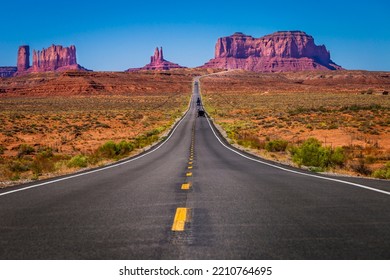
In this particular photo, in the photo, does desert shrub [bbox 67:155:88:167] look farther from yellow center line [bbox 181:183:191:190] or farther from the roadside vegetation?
yellow center line [bbox 181:183:191:190]

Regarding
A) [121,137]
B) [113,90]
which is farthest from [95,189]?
[113,90]

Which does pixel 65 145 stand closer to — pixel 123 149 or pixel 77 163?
pixel 123 149

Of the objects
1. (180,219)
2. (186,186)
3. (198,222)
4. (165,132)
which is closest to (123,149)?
(165,132)

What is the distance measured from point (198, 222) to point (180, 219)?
1.14 feet

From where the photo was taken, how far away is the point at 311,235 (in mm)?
5191

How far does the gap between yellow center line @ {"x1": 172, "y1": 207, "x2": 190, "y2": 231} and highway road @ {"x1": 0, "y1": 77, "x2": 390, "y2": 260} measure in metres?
0.01

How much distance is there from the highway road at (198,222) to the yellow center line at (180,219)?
15 millimetres

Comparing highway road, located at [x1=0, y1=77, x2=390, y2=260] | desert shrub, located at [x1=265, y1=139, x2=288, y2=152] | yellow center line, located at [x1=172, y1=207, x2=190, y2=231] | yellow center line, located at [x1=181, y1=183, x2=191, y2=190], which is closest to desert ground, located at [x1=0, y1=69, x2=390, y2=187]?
desert shrub, located at [x1=265, y1=139, x2=288, y2=152]

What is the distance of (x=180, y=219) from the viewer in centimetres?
622

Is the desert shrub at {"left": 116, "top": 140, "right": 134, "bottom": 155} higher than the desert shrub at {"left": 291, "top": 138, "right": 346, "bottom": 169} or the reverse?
the reverse

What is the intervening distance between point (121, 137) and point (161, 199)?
116ft

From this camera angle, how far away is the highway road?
Result: 180 inches

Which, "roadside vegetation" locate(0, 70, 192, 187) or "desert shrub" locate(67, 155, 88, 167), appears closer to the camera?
"roadside vegetation" locate(0, 70, 192, 187)
